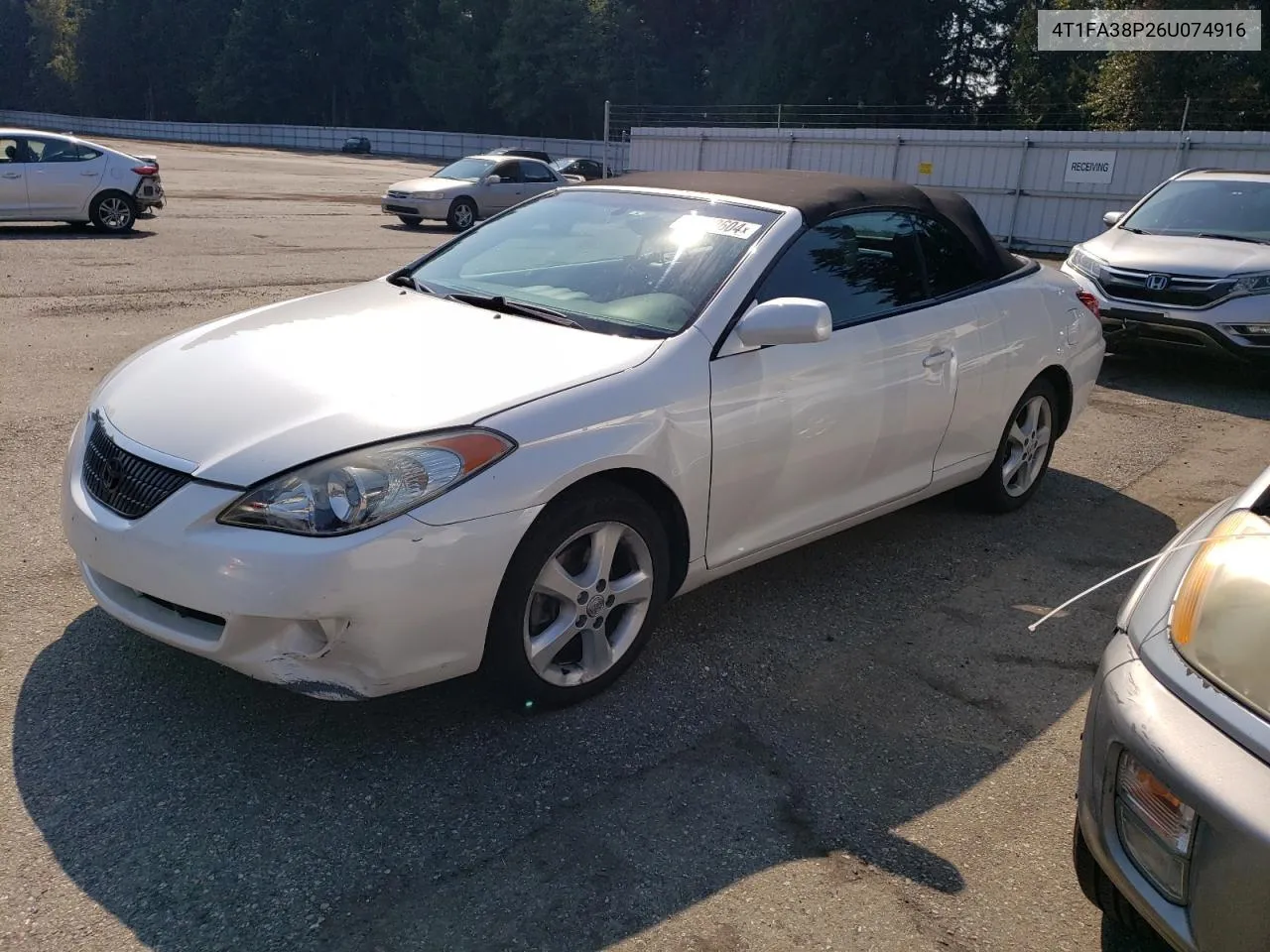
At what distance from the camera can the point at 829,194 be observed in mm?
4301

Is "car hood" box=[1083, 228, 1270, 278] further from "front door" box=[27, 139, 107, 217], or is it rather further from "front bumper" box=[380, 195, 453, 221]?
"front door" box=[27, 139, 107, 217]

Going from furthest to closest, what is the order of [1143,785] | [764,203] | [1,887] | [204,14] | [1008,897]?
[204,14]
[764,203]
[1008,897]
[1,887]
[1143,785]

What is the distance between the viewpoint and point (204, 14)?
9000 centimetres

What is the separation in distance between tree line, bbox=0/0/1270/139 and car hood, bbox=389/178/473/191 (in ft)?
33.4

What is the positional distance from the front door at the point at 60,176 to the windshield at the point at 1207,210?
13048 mm

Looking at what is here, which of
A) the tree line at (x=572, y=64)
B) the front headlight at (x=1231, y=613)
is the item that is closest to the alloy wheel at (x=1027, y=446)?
the front headlight at (x=1231, y=613)

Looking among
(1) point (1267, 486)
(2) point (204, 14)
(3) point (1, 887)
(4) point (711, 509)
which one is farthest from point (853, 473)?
(2) point (204, 14)

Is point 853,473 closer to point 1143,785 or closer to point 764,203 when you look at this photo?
point 764,203

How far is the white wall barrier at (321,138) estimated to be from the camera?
2242 inches

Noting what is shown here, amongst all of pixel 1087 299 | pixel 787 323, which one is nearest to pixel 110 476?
pixel 787 323

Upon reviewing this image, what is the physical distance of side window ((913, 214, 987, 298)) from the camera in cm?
466

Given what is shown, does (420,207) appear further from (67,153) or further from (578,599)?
(578,599)

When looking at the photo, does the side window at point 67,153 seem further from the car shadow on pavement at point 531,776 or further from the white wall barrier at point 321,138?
the white wall barrier at point 321,138

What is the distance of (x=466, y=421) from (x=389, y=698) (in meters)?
0.98
